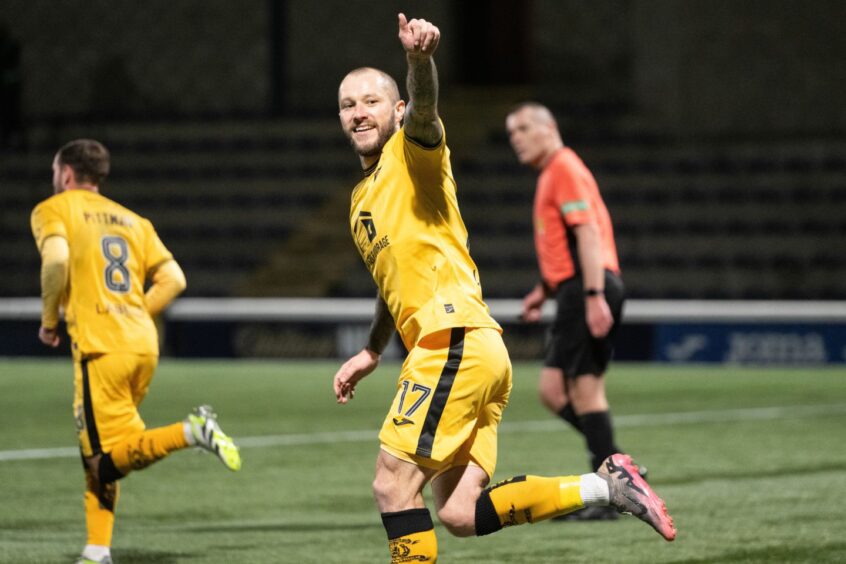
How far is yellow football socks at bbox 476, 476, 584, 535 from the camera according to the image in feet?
15.7

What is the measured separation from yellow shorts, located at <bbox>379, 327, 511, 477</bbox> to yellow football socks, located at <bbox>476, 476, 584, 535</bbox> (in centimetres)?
22

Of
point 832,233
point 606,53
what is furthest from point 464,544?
point 606,53

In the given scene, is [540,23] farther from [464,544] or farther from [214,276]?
[464,544]

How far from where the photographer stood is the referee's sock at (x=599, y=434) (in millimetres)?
7328

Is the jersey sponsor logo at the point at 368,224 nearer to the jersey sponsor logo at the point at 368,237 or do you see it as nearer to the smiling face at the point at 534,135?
the jersey sponsor logo at the point at 368,237

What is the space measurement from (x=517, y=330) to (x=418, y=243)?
1375 cm

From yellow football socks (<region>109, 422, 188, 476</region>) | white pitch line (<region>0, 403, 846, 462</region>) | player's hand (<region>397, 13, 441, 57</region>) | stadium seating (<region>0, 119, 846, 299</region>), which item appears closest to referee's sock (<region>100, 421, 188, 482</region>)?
yellow football socks (<region>109, 422, 188, 476</region>)

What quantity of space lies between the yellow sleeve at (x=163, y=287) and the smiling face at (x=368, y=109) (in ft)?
6.80

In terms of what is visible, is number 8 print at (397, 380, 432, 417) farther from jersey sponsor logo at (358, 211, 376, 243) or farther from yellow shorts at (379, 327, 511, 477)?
jersey sponsor logo at (358, 211, 376, 243)

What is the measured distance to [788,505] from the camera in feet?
24.7

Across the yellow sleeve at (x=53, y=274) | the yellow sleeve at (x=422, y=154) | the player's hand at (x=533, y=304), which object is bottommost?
the player's hand at (x=533, y=304)

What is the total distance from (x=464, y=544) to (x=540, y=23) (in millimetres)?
19329

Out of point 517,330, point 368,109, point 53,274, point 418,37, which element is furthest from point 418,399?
point 517,330

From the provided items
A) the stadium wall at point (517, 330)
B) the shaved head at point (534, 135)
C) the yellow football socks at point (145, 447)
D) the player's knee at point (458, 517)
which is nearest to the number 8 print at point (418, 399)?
the player's knee at point (458, 517)
